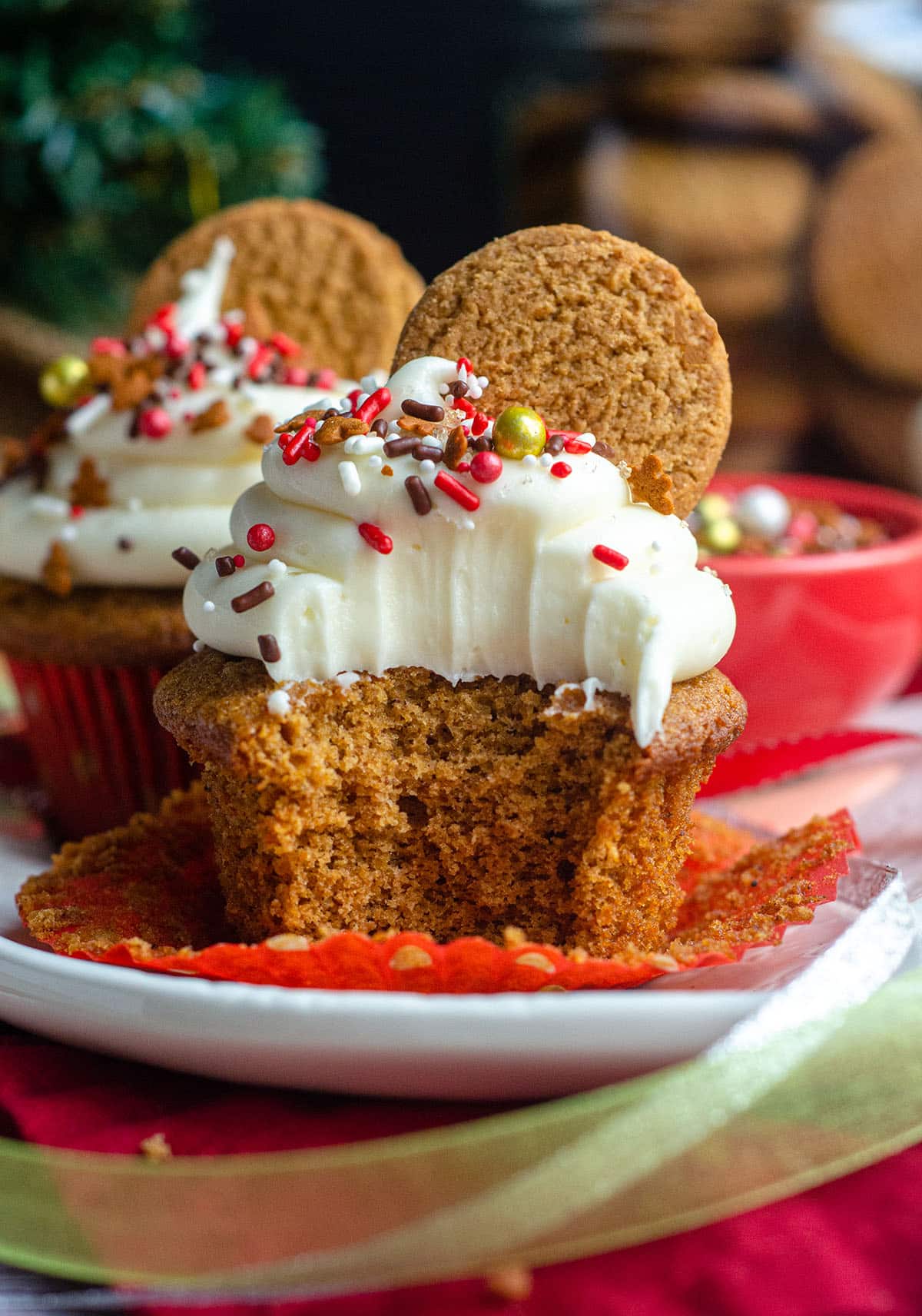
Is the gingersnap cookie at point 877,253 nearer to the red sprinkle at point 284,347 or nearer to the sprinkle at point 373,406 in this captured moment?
the red sprinkle at point 284,347

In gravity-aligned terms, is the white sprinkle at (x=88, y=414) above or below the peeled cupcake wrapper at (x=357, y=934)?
above

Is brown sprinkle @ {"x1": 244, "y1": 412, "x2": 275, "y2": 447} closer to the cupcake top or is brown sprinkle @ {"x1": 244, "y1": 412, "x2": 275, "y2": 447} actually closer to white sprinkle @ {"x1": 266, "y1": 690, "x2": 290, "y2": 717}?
the cupcake top

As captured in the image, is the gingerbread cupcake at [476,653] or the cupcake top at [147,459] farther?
the cupcake top at [147,459]

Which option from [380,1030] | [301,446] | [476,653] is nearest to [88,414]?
[301,446]

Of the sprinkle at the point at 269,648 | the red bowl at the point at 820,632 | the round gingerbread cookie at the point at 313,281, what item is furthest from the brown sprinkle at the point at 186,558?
the red bowl at the point at 820,632

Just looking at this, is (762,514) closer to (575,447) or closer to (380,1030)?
(575,447)

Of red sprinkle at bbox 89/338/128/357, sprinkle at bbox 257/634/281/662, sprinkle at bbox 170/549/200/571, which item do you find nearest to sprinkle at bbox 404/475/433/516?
sprinkle at bbox 257/634/281/662

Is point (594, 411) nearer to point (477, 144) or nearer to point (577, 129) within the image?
point (577, 129)

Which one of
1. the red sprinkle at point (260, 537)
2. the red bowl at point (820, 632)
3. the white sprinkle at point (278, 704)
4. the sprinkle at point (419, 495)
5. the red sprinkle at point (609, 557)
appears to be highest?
the sprinkle at point (419, 495)
